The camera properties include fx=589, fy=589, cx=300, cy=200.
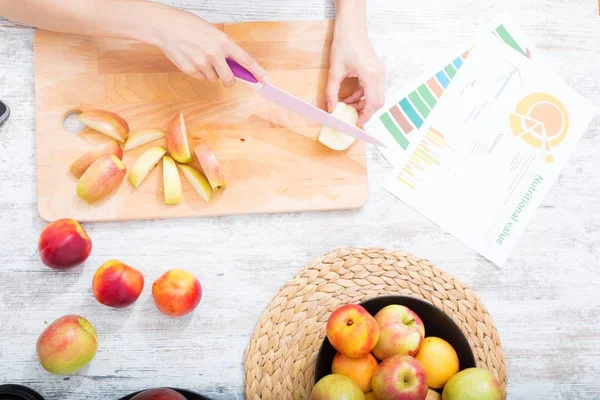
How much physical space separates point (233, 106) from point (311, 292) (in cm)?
39

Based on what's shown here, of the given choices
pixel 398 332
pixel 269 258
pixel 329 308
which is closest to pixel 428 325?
pixel 398 332

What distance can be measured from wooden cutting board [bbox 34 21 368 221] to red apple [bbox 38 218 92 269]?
0.17ft

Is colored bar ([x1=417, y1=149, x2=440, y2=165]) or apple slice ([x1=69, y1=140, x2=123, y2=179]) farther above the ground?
colored bar ([x1=417, y1=149, x2=440, y2=165])

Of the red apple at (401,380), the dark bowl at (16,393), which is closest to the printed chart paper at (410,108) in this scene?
the red apple at (401,380)

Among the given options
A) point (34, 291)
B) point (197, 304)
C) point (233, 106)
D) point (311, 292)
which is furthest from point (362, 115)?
point (34, 291)

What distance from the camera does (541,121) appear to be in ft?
3.99

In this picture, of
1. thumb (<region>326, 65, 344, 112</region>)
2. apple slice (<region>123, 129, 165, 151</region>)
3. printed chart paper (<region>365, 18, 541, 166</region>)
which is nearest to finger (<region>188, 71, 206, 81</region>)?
apple slice (<region>123, 129, 165, 151</region>)

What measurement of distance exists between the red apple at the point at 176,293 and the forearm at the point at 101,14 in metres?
0.43

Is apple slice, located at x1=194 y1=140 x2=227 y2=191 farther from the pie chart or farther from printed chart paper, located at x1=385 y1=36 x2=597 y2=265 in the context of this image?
the pie chart

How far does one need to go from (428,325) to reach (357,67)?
0.49 metres

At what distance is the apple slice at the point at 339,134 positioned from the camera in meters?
1.12

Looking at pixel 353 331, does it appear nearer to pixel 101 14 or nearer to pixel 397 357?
pixel 397 357

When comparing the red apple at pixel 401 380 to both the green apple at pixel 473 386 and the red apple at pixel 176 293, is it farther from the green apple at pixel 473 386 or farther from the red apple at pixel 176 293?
the red apple at pixel 176 293

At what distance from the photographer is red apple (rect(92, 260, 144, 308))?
1.05m
